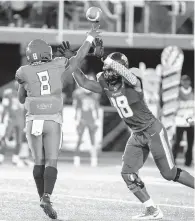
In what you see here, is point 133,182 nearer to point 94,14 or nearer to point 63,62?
point 63,62

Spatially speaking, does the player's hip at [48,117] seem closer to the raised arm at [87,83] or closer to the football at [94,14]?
the raised arm at [87,83]

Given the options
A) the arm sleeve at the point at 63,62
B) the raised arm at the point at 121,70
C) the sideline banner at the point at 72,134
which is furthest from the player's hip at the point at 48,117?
the sideline banner at the point at 72,134

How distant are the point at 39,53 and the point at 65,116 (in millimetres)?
11408

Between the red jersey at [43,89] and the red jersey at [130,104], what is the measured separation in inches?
18.8

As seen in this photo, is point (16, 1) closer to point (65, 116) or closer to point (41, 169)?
point (65, 116)

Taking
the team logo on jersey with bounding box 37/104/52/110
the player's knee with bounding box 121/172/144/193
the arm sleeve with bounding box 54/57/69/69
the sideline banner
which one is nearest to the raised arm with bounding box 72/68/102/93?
the arm sleeve with bounding box 54/57/69/69

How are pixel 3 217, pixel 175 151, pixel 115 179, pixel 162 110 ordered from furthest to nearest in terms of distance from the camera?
pixel 162 110
pixel 175 151
pixel 115 179
pixel 3 217

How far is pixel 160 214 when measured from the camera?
8516 millimetres

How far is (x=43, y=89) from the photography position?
834cm

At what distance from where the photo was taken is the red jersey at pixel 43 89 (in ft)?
27.3

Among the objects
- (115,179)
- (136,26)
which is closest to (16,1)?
(136,26)

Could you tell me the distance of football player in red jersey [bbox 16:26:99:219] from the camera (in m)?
8.31

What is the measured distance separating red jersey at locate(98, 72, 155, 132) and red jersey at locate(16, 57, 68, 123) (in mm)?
478

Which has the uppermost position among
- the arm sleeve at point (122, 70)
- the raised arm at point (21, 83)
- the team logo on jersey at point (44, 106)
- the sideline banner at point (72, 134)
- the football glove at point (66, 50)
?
the football glove at point (66, 50)
